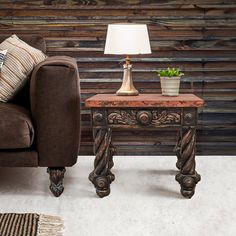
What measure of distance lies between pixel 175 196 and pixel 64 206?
569 mm

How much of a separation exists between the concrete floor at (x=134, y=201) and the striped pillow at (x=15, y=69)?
534 millimetres

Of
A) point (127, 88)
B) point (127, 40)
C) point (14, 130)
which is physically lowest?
point (14, 130)

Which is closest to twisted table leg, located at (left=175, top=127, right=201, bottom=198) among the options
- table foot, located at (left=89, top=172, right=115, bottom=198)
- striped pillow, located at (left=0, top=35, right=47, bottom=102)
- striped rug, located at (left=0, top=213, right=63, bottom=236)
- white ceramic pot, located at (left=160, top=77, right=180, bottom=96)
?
white ceramic pot, located at (left=160, top=77, right=180, bottom=96)

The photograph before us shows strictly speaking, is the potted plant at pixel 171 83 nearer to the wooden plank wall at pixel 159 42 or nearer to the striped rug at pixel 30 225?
the wooden plank wall at pixel 159 42

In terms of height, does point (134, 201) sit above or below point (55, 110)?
below

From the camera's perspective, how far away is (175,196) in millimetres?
2375

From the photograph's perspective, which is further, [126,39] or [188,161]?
[126,39]

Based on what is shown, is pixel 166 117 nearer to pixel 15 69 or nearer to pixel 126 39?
pixel 126 39

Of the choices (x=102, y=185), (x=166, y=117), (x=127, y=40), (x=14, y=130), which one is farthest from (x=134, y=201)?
(x=127, y=40)

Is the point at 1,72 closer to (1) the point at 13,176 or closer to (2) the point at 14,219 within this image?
(1) the point at 13,176

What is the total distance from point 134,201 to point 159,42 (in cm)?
135

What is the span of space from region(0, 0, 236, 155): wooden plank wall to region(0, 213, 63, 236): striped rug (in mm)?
1423

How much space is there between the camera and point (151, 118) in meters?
2.33

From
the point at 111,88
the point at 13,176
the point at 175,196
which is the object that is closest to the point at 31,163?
the point at 13,176
